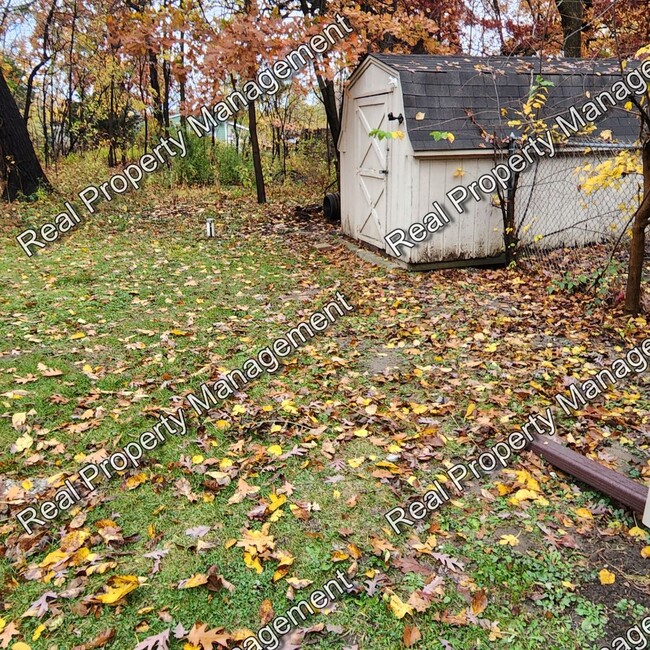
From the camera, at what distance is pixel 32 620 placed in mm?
2312

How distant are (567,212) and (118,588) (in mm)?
7909

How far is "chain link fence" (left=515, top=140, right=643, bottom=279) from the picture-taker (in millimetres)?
7562

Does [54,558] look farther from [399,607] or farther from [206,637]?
[399,607]

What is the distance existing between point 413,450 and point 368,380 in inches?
41.4

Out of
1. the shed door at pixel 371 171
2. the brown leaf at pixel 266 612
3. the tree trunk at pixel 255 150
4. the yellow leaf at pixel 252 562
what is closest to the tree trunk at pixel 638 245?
the shed door at pixel 371 171

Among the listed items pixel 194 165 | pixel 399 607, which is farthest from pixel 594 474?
pixel 194 165

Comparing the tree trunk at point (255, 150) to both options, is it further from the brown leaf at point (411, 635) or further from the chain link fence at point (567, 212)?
the brown leaf at point (411, 635)

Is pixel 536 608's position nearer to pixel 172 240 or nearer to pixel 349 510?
pixel 349 510

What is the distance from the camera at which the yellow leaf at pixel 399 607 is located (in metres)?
2.32

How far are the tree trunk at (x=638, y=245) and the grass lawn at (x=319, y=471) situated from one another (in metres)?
0.21

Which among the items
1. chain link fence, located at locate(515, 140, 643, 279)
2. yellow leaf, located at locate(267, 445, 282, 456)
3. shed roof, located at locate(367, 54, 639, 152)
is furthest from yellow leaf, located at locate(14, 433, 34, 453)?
chain link fence, located at locate(515, 140, 643, 279)

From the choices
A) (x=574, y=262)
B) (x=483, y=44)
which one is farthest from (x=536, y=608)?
(x=483, y=44)

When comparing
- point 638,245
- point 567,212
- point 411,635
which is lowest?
point 411,635

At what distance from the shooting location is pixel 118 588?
2.44m
